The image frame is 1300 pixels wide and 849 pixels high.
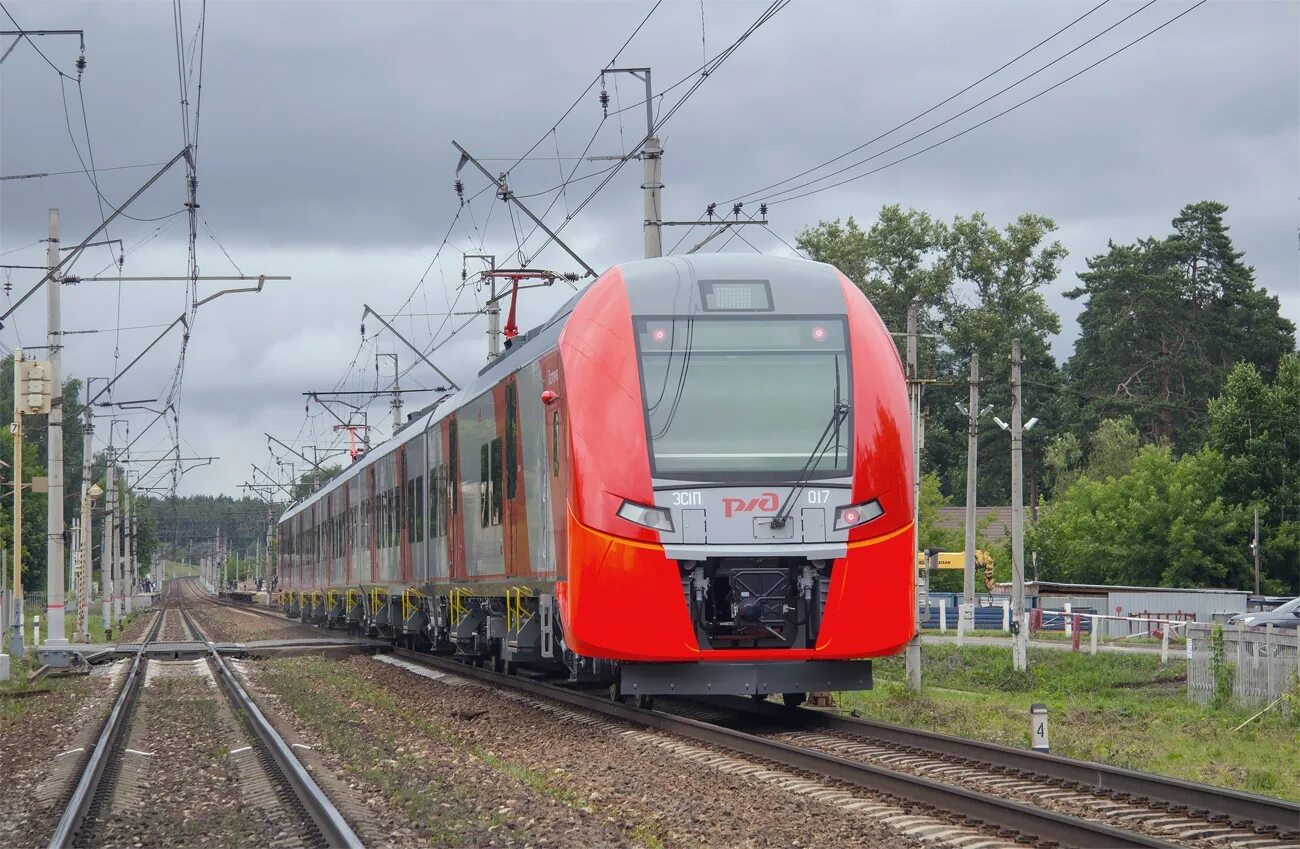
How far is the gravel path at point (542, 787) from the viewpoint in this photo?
950 centimetres

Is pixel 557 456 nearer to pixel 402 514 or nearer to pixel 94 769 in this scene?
pixel 94 769

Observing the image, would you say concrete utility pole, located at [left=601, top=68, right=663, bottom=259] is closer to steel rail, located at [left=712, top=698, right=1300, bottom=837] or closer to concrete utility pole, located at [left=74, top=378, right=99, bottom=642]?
steel rail, located at [left=712, top=698, right=1300, bottom=837]

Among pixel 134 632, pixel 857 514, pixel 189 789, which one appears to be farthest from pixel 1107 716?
pixel 134 632

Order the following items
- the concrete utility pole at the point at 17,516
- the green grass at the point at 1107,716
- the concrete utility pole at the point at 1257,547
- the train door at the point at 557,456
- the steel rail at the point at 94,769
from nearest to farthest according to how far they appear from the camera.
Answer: the steel rail at the point at 94,769
the green grass at the point at 1107,716
the train door at the point at 557,456
the concrete utility pole at the point at 17,516
the concrete utility pole at the point at 1257,547

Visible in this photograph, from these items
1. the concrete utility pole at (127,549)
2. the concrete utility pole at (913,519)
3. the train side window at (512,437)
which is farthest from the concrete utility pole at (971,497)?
the concrete utility pole at (127,549)

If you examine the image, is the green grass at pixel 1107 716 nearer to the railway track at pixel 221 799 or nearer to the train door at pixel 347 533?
the railway track at pixel 221 799

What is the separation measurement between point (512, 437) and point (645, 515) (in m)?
4.07

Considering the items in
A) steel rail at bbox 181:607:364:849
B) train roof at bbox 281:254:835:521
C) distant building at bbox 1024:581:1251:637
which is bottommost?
distant building at bbox 1024:581:1251:637

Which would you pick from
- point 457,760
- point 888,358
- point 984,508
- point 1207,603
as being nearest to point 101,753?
point 457,760

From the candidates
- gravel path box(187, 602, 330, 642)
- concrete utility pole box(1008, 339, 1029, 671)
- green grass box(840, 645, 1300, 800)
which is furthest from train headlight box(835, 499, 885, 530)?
gravel path box(187, 602, 330, 642)

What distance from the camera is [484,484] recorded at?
19062 mm

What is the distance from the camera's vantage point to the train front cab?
13406mm

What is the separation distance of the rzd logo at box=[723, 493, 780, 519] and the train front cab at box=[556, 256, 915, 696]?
0.01m

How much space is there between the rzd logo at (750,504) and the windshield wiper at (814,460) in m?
0.08
